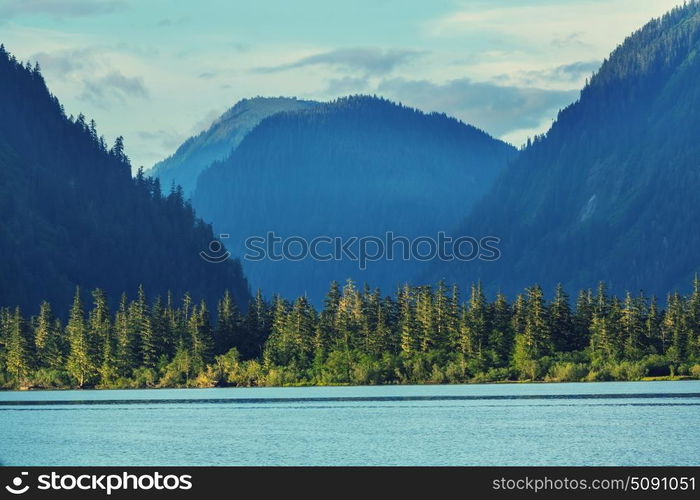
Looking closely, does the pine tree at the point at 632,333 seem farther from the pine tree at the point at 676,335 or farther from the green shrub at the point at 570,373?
the green shrub at the point at 570,373

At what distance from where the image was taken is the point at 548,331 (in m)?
196

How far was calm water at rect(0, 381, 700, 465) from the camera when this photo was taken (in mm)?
101312

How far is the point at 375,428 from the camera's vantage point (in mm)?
121500

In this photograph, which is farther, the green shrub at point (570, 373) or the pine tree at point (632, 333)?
the pine tree at point (632, 333)

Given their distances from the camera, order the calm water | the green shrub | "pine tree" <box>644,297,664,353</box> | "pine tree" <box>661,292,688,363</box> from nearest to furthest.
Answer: the calm water
the green shrub
"pine tree" <box>661,292,688,363</box>
"pine tree" <box>644,297,664,353</box>

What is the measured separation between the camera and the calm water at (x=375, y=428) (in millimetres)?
101312

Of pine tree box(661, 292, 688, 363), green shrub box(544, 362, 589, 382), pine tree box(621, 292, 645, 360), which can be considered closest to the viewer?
green shrub box(544, 362, 589, 382)

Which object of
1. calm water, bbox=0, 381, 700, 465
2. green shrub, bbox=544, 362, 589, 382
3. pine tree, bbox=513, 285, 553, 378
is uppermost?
pine tree, bbox=513, 285, 553, 378
